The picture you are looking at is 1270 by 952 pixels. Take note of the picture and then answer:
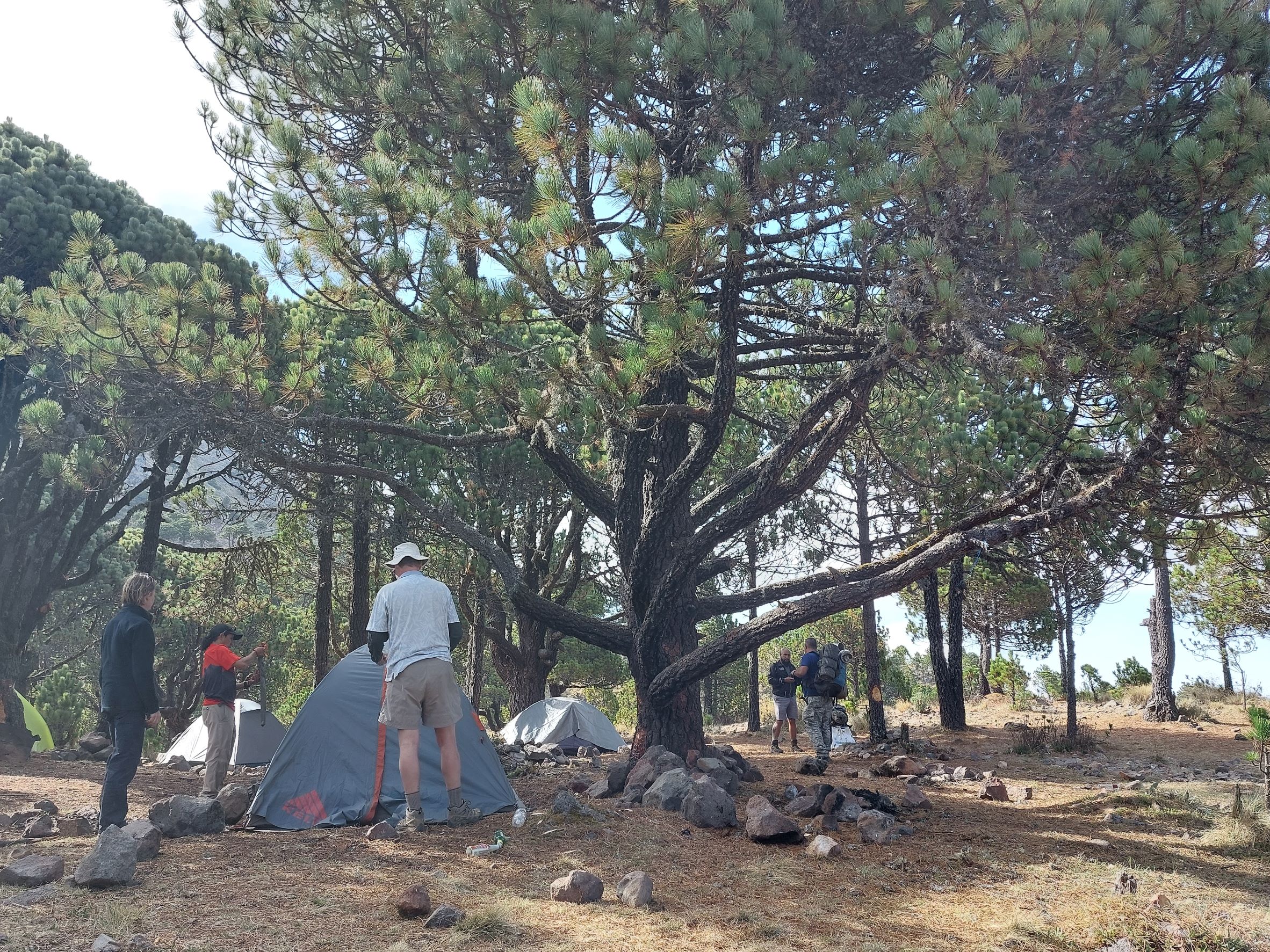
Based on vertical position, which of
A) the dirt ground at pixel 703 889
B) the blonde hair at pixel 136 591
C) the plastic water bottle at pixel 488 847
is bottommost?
the dirt ground at pixel 703 889

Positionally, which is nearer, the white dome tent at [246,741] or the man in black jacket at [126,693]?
the man in black jacket at [126,693]

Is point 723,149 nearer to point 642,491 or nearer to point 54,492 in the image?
point 642,491

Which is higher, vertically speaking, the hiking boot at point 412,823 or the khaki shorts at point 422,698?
the khaki shorts at point 422,698

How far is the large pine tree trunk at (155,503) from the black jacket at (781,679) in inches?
383

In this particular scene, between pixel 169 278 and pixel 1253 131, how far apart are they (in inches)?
346

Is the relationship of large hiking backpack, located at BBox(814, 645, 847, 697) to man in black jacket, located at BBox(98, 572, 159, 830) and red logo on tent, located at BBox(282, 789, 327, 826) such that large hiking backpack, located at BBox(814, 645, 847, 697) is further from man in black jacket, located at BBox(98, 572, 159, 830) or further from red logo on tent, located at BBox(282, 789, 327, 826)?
man in black jacket, located at BBox(98, 572, 159, 830)

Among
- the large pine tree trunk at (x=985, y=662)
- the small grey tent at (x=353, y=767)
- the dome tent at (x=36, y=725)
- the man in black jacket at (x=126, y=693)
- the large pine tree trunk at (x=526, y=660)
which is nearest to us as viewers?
the man in black jacket at (x=126, y=693)

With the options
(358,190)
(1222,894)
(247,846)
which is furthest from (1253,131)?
(247,846)

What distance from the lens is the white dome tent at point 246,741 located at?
12.5 m

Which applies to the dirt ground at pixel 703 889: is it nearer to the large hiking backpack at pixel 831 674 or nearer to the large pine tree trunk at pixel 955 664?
the large hiking backpack at pixel 831 674

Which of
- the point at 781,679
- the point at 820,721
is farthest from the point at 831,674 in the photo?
the point at 781,679

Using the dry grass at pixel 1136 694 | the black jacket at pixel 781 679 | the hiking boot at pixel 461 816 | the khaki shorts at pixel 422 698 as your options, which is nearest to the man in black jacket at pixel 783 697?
the black jacket at pixel 781 679

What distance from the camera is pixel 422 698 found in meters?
6.51

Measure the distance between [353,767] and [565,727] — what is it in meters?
7.97
